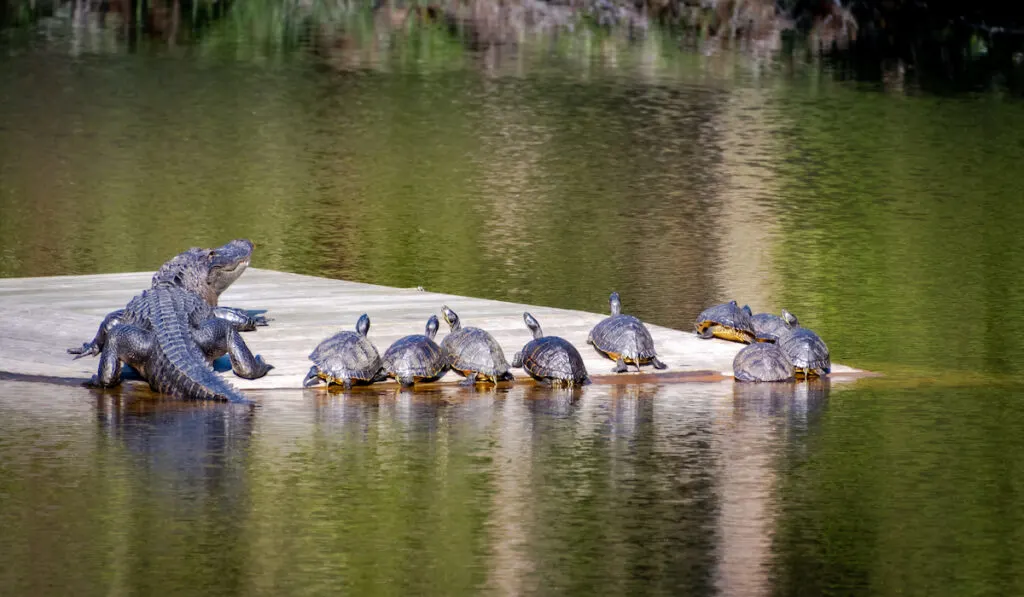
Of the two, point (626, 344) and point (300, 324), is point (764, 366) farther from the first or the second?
point (300, 324)

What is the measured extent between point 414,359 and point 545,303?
3945 mm

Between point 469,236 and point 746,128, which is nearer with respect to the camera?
point 469,236

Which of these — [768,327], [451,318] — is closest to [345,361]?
[451,318]

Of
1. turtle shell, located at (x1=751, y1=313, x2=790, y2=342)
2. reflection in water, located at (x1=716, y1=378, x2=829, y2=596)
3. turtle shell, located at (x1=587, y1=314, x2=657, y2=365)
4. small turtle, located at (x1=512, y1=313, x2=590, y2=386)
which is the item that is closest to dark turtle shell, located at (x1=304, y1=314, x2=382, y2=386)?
small turtle, located at (x1=512, y1=313, x2=590, y2=386)

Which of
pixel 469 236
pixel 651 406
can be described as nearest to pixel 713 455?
pixel 651 406

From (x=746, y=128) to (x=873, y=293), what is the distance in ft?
48.4

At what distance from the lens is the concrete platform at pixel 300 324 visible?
15.5 meters

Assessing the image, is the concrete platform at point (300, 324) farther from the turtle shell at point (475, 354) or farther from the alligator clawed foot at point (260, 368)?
the turtle shell at point (475, 354)

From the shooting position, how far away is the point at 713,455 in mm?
13062

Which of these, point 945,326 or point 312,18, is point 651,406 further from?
point 312,18

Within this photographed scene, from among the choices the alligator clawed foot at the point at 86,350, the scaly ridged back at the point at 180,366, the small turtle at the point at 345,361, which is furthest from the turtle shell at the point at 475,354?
the alligator clawed foot at the point at 86,350

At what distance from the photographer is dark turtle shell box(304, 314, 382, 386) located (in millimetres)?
14820

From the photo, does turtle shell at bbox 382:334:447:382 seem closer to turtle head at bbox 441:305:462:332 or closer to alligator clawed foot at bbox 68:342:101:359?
turtle head at bbox 441:305:462:332

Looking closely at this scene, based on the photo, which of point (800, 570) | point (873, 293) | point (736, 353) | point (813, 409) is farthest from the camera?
point (873, 293)
